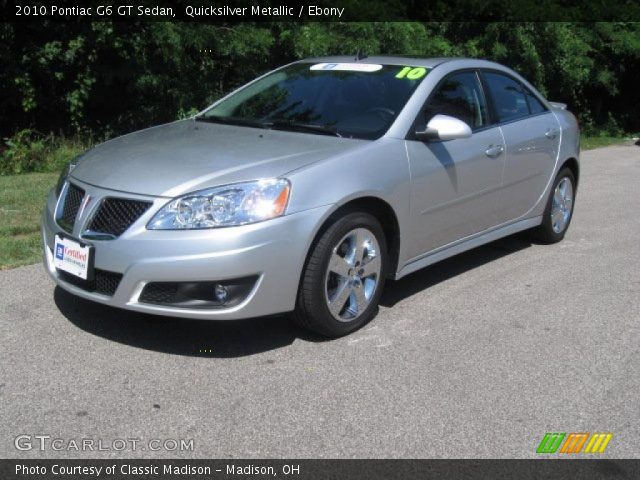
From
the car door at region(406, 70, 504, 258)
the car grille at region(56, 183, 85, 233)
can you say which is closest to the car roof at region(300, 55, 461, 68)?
the car door at region(406, 70, 504, 258)

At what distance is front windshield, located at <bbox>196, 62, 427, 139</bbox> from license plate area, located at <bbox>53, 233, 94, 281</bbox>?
1551 mm

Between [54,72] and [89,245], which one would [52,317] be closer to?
[89,245]

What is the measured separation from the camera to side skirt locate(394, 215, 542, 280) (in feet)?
17.6

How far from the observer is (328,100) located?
18.3ft

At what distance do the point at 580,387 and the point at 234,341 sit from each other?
1.85 metres

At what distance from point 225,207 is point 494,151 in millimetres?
2403

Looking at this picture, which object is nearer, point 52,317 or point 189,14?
point 52,317

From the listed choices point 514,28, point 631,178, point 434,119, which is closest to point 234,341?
point 434,119

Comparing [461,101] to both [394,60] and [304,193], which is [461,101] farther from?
[304,193]

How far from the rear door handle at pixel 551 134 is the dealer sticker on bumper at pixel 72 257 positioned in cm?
388

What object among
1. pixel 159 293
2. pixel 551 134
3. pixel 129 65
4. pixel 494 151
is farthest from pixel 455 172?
pixel 129 65

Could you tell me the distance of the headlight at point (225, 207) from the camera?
423cm

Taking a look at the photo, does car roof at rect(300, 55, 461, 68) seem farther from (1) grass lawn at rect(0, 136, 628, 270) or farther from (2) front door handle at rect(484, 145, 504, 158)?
(1) grass lawn at rect(0, 136, 628, 270)
